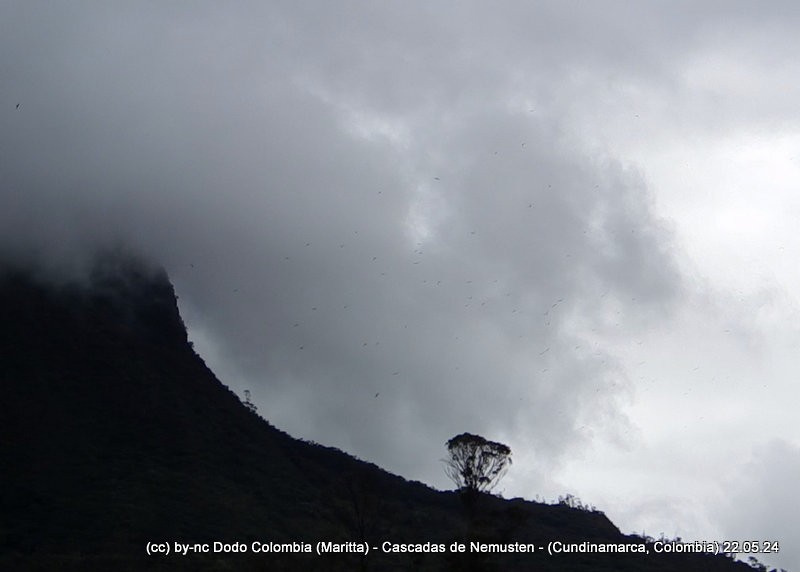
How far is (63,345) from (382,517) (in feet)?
113

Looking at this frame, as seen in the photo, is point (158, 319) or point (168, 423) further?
point (158, 319)

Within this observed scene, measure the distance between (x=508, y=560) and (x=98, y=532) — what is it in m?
27.2

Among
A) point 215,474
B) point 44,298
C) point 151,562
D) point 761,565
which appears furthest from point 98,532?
point 761,565

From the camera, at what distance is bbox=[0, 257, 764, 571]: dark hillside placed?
221 feet

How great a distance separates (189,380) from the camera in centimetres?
9975

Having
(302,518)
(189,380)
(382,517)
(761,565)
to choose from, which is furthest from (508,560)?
(189,380)

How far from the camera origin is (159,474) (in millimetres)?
79875

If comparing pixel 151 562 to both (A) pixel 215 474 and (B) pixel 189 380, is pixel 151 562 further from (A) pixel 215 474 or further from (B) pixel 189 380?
(B) pixel 189 380

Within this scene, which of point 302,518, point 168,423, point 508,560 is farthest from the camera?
point 168,423

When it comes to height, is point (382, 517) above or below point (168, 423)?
below

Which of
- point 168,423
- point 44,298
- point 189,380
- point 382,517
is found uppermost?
point 44,298

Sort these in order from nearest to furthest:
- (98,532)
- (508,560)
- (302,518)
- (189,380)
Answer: (98,532), (508,560), (302,518), (189,380)

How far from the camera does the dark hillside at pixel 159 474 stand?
67500 millimetres

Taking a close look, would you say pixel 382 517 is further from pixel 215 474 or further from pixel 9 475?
pixel 9 475
